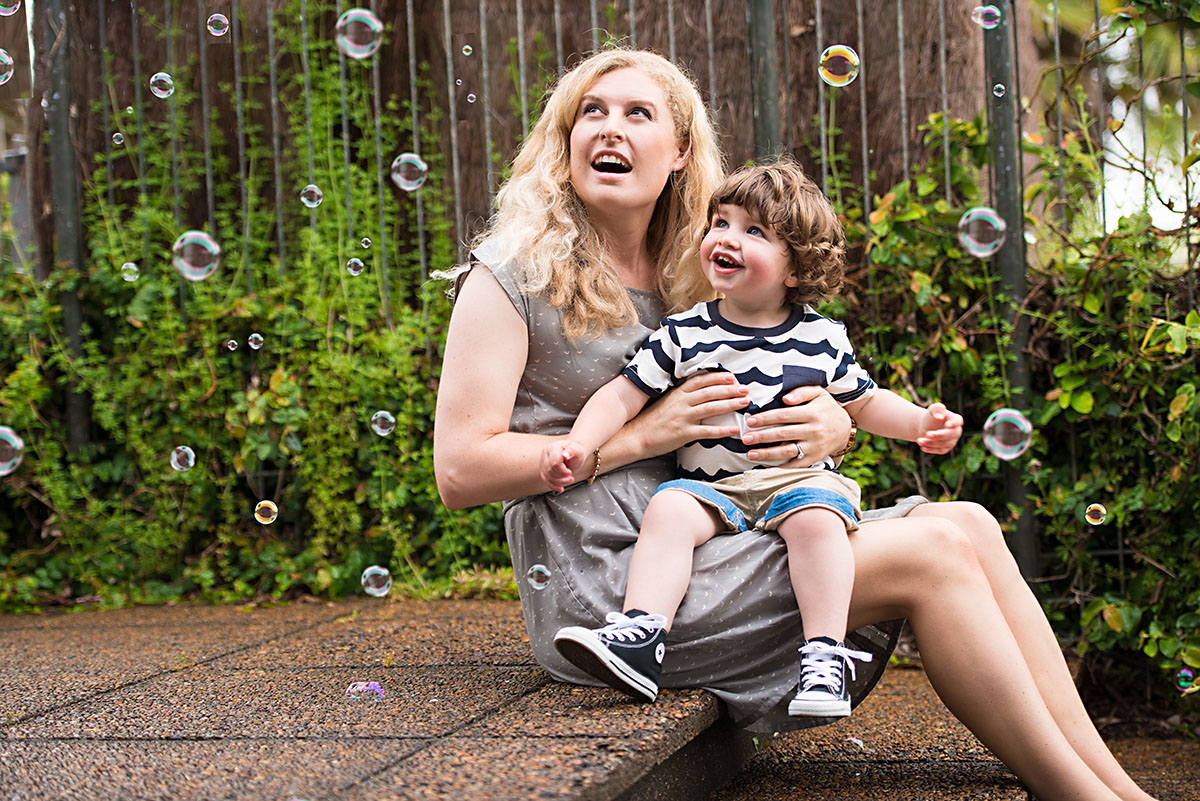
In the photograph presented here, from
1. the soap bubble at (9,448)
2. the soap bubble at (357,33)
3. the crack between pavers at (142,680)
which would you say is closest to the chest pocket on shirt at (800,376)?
the crack between pavers at (142,680)

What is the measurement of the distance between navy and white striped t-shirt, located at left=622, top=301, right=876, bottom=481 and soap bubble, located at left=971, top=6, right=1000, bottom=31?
1.65 metres

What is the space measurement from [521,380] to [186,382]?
2.23 metres

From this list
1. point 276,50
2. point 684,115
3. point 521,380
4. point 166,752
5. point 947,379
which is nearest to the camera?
point 166,752

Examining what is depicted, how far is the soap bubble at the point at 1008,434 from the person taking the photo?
275cm

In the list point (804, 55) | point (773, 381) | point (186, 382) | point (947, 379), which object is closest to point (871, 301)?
point (947, 379)

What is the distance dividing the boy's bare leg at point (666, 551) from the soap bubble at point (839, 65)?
1.45 metres

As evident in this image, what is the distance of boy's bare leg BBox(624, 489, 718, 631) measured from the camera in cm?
172

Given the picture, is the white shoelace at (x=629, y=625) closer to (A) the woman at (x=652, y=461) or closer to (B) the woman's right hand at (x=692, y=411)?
(A) the woman at (x=652, y=461)

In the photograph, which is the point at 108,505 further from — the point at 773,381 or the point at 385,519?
the point at 773,381

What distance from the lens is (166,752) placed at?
1.58 m

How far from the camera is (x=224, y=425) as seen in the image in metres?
3.82

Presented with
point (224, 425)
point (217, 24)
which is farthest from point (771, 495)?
point (224, 425)

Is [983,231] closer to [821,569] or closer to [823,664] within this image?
[821,569]

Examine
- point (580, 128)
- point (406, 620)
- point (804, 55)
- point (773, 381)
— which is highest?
point (804, 55)
